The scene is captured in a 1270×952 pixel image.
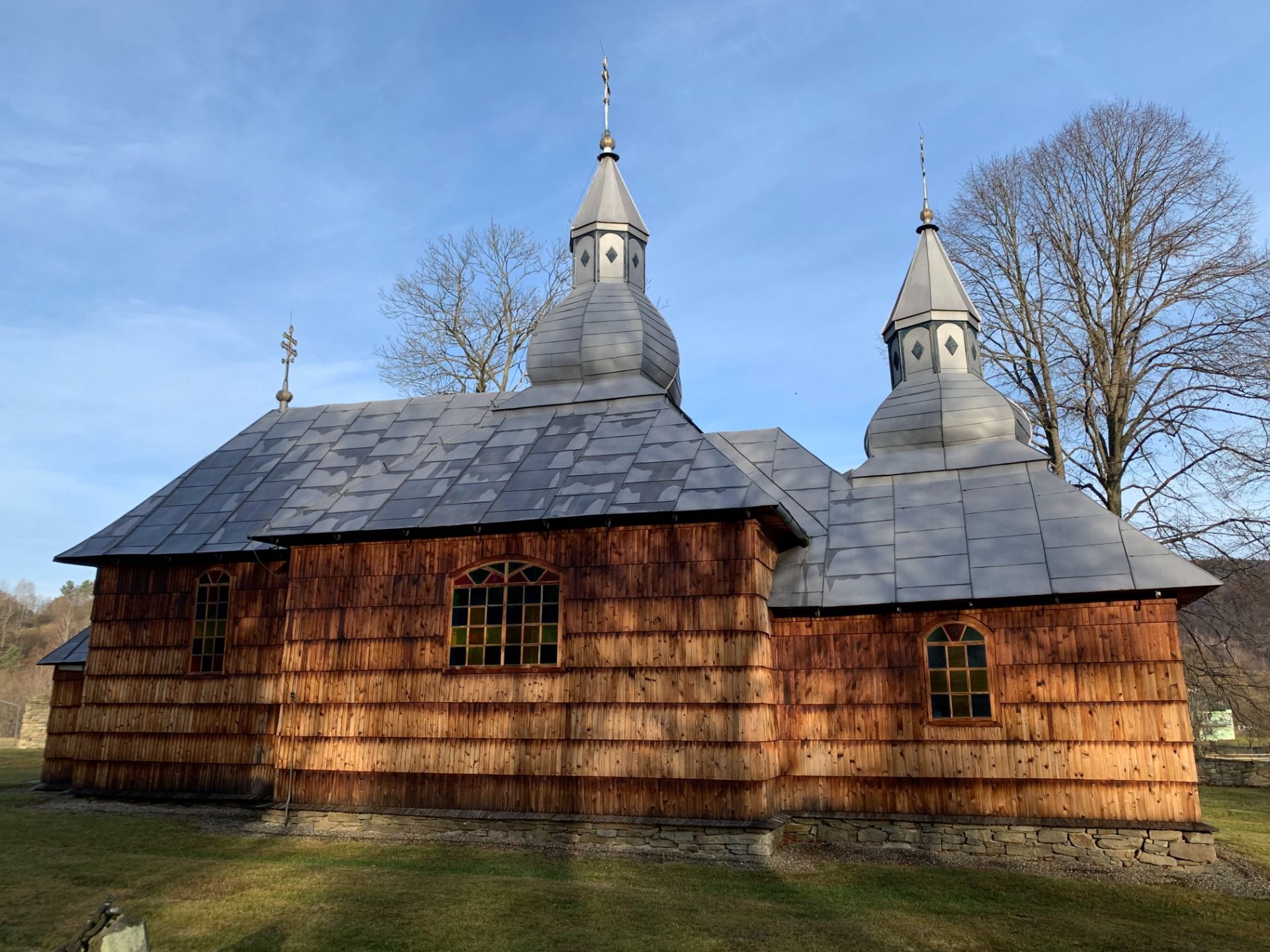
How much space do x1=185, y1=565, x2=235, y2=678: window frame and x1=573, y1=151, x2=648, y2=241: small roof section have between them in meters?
8.85

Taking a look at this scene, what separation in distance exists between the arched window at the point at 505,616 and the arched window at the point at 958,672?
495 centimetres

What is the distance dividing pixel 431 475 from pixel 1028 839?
945cm

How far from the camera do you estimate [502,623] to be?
12375mm

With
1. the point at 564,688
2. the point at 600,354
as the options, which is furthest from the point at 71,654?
the point at 600,354

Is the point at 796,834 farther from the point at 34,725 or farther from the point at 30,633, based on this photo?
the point at 30,633

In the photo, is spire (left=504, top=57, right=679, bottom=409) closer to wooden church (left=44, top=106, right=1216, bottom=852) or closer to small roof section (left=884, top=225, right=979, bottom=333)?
wooden church (left=44, top=106, right=1216, bottom=852)

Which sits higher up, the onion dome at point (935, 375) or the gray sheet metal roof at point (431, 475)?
the onion dome at point (935, 375)

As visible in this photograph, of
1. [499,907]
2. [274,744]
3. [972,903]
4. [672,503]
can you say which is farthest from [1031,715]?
[274,744]

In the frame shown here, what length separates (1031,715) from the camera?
11633 mm

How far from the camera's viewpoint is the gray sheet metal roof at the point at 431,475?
12.4 m

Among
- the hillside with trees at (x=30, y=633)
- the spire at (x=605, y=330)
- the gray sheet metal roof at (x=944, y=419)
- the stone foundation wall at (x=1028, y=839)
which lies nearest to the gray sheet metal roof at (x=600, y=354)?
the spire at (x=605, y=330)

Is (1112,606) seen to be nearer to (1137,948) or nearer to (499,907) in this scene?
(1137,948)

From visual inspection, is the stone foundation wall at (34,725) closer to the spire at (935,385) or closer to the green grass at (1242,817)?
the spire at (935,385)

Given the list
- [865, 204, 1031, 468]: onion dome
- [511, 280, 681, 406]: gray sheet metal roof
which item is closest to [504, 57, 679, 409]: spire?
[511, 280, 681, 406]: gray sheet metal roof
